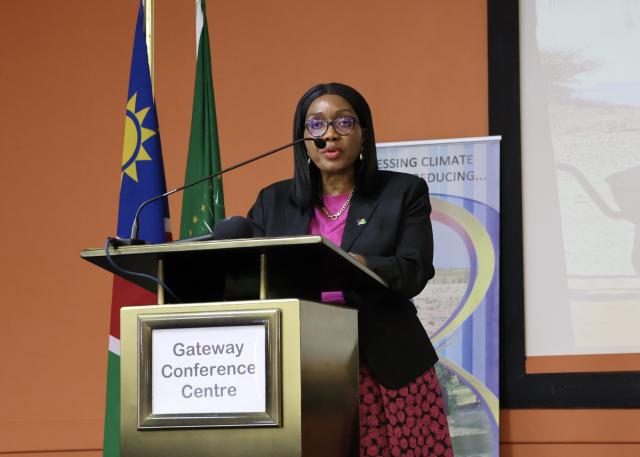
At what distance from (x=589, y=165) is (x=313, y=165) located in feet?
6.26

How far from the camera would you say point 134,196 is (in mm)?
3379

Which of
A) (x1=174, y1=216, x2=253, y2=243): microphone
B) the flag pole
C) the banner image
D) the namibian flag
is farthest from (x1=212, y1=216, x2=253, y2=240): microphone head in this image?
the banner image

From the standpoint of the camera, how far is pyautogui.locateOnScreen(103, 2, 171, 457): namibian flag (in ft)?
10.8

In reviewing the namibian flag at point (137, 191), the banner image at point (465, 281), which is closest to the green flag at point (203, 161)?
the namibian flag at point (137, 191)

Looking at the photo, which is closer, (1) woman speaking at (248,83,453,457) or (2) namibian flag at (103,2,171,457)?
(1) woman speaking at (248,83,453,457)

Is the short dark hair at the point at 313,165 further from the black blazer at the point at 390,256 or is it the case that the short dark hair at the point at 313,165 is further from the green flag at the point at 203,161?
the green flag at the point at 203,161

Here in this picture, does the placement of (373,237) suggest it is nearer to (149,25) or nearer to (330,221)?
(330,221)

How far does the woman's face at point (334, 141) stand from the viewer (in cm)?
228

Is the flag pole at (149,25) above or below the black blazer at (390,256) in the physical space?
above

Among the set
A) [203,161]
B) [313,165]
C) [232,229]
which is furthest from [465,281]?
[232,229]

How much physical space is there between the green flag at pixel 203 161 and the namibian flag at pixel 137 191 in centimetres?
9

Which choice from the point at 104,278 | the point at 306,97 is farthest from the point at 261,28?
the point at 306,97

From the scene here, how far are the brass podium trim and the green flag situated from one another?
163 centimetres

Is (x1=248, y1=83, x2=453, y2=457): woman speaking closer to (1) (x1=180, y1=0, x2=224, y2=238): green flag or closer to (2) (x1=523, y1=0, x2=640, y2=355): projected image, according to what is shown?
(1) (x1=180, y1=0, x2=224, y2=238): green flag
